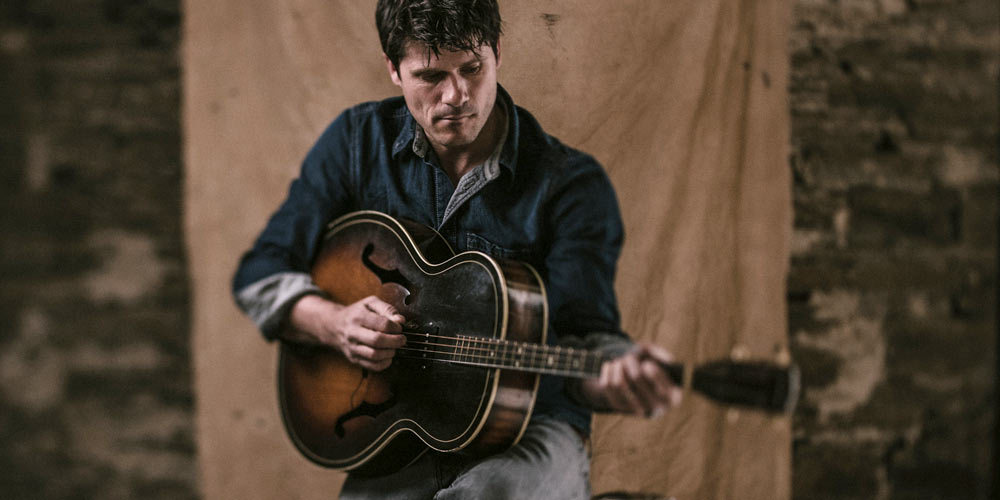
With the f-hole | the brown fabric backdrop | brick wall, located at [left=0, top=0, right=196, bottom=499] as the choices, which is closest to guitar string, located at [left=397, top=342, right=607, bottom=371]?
the f-hole

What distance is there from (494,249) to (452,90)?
320mm

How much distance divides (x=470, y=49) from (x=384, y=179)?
0.33 m

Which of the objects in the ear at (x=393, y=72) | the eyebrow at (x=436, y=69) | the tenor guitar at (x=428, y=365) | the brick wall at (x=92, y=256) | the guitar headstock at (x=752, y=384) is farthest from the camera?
the brick wall at (x=92, y=256)

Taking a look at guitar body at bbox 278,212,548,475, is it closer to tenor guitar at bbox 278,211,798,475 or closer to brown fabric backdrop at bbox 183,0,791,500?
tenor guitar at bbox 278,211,798,475

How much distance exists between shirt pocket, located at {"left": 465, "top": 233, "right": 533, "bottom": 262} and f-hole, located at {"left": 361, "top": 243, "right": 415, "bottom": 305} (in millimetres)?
146

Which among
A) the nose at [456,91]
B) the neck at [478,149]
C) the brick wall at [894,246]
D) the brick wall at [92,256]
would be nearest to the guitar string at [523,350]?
the neck at [478,149]

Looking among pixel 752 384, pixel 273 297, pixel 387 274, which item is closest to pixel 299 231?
pixel 273 297

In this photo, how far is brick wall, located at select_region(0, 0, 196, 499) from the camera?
1730 millimetres

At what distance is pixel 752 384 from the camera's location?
2.82ft

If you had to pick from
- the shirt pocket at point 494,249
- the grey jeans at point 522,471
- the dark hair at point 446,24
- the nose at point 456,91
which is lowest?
the grey jeans at point 522,471

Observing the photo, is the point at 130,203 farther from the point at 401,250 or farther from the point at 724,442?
the point at 724,442

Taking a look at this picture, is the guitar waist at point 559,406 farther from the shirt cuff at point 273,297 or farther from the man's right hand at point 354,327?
the shirt cuff at point 273,297

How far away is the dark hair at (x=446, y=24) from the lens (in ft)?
3.76

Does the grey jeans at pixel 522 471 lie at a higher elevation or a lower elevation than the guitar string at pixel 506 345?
lower
